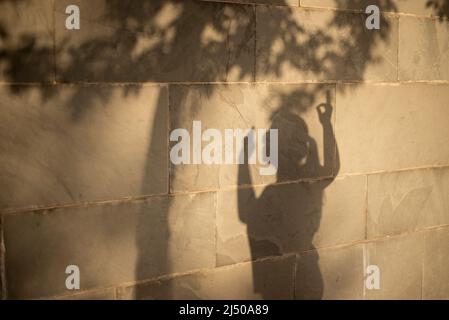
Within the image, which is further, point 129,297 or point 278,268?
point 278,268

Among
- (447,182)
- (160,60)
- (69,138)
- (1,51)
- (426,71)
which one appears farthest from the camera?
(447,182)

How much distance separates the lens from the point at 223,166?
5375 mm

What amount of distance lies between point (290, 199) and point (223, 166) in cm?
93

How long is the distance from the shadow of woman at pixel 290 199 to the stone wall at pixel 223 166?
0.02m

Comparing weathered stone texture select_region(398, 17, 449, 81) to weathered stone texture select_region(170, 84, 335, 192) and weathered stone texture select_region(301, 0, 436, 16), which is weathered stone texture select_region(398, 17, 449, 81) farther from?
weathered stone texture select_region(170, 84, 335, 192)

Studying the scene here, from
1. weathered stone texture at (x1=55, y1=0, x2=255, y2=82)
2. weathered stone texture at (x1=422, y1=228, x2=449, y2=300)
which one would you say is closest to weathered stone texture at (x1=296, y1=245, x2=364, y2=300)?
weathered stone texture at (x1=422, y1=228, x2=449, y2=300)

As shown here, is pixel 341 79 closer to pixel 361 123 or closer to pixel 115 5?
pixel 361 123

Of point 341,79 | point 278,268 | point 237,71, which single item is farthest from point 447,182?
point 237,71

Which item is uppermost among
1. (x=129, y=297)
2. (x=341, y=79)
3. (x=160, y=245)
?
(x=341, y=79)

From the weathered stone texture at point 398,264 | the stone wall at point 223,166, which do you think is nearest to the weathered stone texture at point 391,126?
the stone wall at point 223,166

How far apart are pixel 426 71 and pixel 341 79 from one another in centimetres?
135

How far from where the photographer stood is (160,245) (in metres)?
5.16

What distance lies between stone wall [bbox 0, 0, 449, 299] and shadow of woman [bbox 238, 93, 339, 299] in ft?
0.06

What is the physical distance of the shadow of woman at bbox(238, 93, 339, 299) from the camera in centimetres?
560
